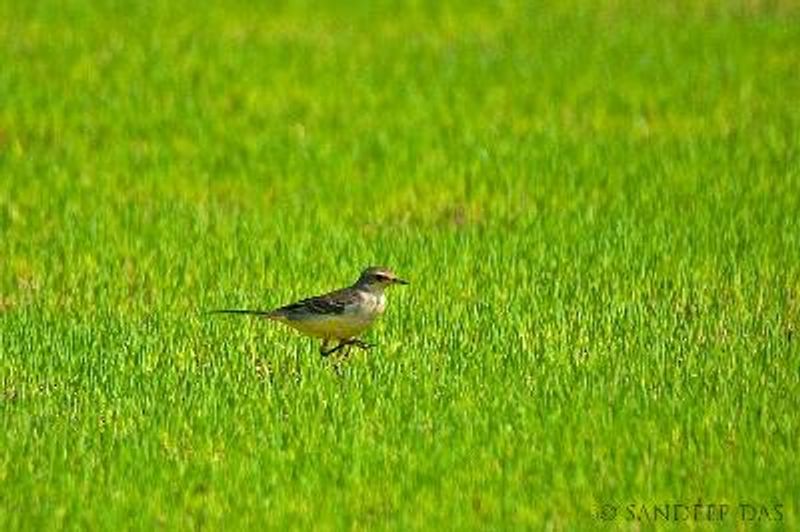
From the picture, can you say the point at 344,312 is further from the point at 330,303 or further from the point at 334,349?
the point at 334,349

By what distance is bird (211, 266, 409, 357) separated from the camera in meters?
9.34

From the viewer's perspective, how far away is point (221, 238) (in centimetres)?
1228

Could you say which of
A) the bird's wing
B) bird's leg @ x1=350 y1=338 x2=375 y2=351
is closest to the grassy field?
bird's leg @ x1=350 y1=338 x2=375 y2=351

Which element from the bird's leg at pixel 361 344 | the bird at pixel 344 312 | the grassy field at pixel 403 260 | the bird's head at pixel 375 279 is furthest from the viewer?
the bird's leg at pixel 361 344

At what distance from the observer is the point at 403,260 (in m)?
11.6

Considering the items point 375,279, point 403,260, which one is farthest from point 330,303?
point 403,260

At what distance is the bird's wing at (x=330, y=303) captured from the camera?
935cm

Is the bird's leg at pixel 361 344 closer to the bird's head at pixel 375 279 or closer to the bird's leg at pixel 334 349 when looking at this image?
the bird's leg at pixel 334 349

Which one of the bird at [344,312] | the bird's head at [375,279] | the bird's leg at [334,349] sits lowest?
the bird's leg at [334,349]

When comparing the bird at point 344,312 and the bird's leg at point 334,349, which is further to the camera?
the bird's leg at point 334,349

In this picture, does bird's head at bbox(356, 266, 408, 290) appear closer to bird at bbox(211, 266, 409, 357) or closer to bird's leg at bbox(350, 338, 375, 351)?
bird at bbox(211, 266, 409, 357)

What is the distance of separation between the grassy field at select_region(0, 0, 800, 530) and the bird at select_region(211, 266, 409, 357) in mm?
172

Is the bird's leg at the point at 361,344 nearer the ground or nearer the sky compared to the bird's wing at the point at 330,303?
nearer the ground

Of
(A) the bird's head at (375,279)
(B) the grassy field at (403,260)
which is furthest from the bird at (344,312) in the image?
(B) the grassy field at (403,260)
